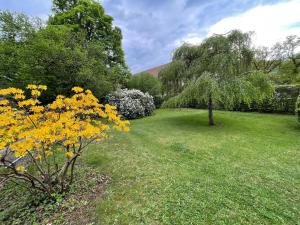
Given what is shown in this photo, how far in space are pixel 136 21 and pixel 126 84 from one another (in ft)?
20.2

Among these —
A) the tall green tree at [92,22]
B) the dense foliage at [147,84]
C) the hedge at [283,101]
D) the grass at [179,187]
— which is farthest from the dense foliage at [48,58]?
the hedge at [283,101]

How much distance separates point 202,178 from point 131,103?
7.76 meters

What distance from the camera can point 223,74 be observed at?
7.08 meters

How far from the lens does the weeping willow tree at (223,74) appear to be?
21.1 feet

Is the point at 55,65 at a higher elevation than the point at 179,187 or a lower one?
higher

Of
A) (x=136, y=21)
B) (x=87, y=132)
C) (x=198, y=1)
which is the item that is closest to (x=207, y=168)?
(x=87, y=132)

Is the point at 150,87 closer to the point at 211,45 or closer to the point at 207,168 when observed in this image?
the point at 211,45

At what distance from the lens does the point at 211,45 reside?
24.4 ft

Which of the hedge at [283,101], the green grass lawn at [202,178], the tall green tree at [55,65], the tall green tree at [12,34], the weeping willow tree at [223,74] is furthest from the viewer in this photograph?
the hedge at [283,101]

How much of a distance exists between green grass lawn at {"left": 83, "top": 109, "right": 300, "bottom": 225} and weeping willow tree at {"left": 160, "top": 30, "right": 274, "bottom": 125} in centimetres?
155

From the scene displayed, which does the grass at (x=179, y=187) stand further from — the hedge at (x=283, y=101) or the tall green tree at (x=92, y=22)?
the tall green tree at (x=92, y=22)

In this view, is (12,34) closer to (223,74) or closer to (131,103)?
Answer: (131,103)

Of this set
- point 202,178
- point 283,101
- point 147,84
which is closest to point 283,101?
point 283,101

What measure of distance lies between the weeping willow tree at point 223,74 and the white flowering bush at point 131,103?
3101 millimetres
